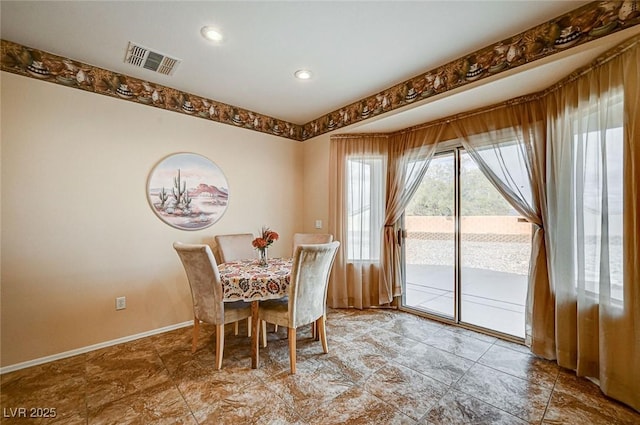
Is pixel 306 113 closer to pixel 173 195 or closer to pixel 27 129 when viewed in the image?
pixel 173 195

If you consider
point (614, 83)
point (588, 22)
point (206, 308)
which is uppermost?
point (588, 22)

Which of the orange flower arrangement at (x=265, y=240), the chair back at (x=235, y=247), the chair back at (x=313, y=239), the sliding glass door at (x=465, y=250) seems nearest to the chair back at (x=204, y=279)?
the orange flower arrangement at (x=265, y=240)

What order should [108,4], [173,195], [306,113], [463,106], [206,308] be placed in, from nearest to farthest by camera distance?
[108,4]
[206,308]
[463,106]
[173,195]
[306,113]

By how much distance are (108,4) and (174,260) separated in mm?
2359

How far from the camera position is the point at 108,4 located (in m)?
1.79

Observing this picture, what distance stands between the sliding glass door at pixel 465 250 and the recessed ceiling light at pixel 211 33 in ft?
8.80

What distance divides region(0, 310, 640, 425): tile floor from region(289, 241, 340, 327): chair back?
44 cm

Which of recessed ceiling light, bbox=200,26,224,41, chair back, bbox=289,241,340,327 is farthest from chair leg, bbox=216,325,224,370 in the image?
recessed ceiling light, bbox=200,26,224,41

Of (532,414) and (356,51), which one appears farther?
(356,51)

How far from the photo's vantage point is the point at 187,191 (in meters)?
3.05

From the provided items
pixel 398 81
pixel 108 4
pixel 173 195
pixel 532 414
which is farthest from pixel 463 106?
pixel 173 195

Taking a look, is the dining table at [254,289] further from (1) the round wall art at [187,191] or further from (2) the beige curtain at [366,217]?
(2) the beige curtain at [366,217]

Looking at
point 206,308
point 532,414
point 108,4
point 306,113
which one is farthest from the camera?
point 306,113

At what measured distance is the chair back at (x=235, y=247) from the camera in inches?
123
